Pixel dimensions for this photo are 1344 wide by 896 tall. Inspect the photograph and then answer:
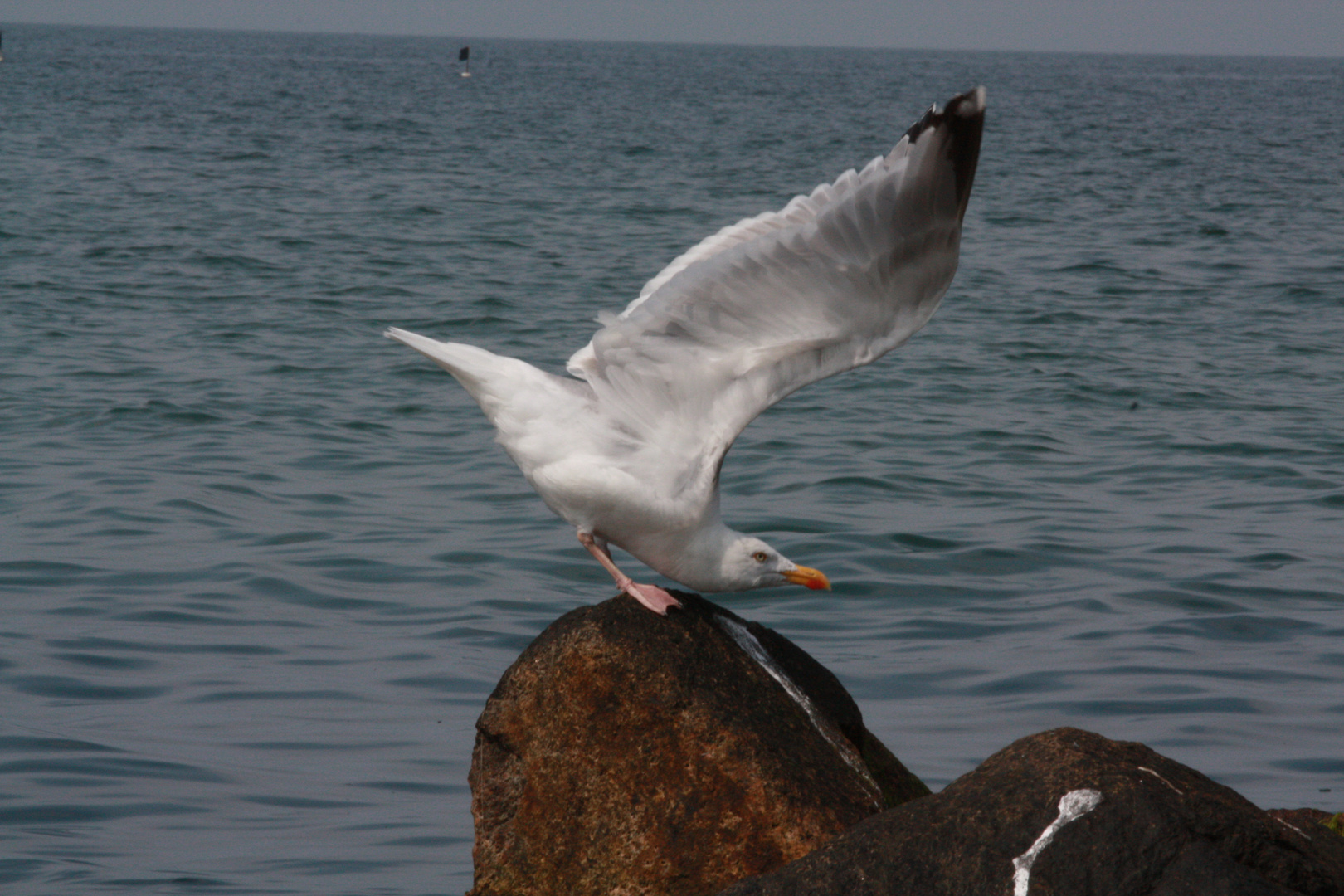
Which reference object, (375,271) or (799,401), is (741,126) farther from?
(799,401)

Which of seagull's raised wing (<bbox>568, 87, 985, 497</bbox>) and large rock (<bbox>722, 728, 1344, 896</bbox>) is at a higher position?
seagull's raised wing (<bbox>568, 87, 985, 497</bbox>)

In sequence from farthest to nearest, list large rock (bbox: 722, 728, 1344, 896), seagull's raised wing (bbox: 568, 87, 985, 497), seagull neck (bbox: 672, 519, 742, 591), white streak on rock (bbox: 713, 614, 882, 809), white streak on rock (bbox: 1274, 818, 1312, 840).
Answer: seagull neck (bbox: 672, 519, 742, 591) < white streak on rock (bbox: 713, 614, 882, 809) < seagull's raised wing (bbox: 568, 87, 985, 497) < white streak on rock (bbox: 1274, 818, 1312, 840) < large rock (bbox: 722, 728, 1344, 896)

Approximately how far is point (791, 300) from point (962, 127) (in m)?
0.73

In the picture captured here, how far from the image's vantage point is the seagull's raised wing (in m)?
4.38

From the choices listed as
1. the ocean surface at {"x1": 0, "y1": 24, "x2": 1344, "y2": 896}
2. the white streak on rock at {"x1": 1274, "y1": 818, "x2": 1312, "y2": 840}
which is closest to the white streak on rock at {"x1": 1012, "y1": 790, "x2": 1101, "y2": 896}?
the white streak on rock at {"x1": 1274, "y1": 818, "x2": 1312, "y2": 840}

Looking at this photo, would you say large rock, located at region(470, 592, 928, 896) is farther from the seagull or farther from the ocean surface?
the ocean surface

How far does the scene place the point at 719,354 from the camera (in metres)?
4.85

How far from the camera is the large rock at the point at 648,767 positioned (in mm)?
4395

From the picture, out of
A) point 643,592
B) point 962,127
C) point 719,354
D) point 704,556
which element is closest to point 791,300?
point 719,354

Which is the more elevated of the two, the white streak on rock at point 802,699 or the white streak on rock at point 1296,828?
the white streak on rock at point 1296,828

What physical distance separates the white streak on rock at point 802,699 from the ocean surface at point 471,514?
134cm

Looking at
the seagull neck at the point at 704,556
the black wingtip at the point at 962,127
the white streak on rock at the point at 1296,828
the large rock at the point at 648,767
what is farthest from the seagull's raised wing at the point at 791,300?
the white streak on rock at the point at 1296,828

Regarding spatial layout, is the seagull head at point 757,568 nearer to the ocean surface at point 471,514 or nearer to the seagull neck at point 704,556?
the seagull neck at point 704,556

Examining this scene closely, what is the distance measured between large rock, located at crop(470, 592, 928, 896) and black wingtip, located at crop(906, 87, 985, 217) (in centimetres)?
158
